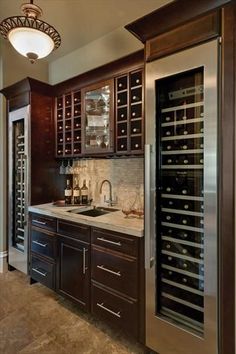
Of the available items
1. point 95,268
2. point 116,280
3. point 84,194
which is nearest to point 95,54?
point 84,194

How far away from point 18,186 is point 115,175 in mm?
1365

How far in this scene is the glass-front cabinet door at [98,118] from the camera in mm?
2516

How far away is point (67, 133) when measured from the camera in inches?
119

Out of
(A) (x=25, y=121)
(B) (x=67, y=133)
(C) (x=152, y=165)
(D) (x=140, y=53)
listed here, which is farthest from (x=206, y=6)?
(A) (x=25, y=121)

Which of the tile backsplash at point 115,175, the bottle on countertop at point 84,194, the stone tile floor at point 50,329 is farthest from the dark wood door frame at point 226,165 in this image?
the bottle on countertop at point 84,194

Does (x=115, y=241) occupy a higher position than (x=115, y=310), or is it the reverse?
(x=115, y=241)

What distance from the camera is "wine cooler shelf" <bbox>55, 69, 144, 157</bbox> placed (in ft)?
7.53

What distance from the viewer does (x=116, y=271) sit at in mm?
1954

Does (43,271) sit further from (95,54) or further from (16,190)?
(95,54)

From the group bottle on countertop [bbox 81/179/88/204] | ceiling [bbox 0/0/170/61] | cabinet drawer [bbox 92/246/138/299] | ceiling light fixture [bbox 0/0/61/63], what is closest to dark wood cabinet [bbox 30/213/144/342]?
cabinet drawer [bbox 92/246/138/299]

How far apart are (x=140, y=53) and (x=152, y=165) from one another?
1.18 meters

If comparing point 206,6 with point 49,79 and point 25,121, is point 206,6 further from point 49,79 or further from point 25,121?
point 49,79

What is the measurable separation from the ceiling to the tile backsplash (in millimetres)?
1553

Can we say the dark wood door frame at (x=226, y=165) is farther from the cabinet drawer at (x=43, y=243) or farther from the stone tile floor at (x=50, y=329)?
the cabinet drawer at (x=43, y=243)
